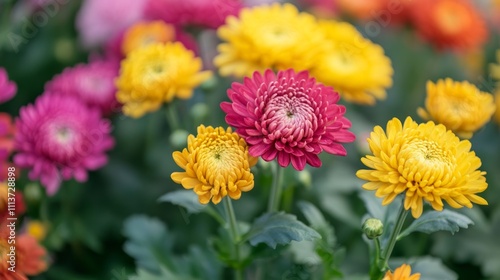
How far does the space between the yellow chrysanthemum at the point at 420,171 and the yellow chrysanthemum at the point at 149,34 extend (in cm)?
71

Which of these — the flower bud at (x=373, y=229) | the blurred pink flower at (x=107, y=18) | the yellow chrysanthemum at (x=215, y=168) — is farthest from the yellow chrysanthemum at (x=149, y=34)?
the flower bud at (x=373, y=229)

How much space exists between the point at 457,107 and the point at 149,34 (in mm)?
710

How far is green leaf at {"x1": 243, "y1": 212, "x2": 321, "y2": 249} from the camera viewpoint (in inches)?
29.0

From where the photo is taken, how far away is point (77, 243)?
47.0 inches

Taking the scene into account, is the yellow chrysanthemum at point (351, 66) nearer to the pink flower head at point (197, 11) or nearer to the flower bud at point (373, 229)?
the pink flower head at point (197, 11)

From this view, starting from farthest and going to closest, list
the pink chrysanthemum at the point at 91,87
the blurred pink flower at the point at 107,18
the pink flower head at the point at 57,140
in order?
the blurred pink flower at the point at 107,18 < the pink chrysanthemum at the point at 91,87 < the pink flower head at the point at 57,140

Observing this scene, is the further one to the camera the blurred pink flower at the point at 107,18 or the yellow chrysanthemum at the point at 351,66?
the blurred pink flower at the point at 107,18

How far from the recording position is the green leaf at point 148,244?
1.00m

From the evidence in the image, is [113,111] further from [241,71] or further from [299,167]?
[299,167]

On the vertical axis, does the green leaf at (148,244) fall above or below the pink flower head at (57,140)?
below

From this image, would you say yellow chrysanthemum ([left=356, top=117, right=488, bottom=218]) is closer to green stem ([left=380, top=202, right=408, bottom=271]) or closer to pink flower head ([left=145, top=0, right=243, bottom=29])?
green stem ([left=380, top=202, right=408, bottom=271])

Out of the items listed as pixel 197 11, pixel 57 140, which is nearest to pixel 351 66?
pixel 197 11

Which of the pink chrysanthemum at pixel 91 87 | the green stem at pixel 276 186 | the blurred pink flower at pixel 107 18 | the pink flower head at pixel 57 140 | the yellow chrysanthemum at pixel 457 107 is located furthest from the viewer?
the blurred pink flower at pixel 107 18

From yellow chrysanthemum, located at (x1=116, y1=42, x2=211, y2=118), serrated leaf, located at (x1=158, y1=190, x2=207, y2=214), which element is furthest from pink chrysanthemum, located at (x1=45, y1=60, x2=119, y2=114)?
serrated leaf, located at (x1=158, y1=190, x2=207, y2=214)
